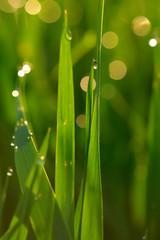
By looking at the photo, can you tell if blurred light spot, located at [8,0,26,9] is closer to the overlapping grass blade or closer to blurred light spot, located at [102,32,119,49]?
blurred light spot, located at [102,32,119,49]

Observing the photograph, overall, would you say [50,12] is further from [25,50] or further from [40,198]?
[40,198]

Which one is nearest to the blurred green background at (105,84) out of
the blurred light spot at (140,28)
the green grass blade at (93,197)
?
the blurred light spot at (140,28)

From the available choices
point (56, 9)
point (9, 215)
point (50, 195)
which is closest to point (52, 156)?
point (9, 215)

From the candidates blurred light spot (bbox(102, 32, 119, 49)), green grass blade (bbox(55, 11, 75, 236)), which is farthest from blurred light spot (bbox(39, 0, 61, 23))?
green grass blade (bbox(55, 11, 75, 236))

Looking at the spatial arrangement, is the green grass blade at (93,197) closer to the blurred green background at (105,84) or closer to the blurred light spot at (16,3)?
the blurred green background at (105,84)

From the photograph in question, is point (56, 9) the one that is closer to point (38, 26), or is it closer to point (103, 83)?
point (38, 26)
